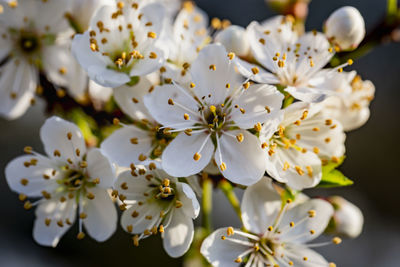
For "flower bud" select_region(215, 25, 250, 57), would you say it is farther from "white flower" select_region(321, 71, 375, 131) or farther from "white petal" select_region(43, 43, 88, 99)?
"white petal" select_region(43, 43, 88, 99)

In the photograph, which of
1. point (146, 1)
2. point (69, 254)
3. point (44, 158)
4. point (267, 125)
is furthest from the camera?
point (69, 254)

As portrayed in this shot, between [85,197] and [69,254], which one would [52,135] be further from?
[69,254]

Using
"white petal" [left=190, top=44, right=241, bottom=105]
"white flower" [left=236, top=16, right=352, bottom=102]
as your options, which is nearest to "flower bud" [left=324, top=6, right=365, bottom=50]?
"white flower" [left=236, top=16, right=352, bottom=102]

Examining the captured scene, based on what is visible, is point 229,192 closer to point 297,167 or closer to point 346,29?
point 297,167

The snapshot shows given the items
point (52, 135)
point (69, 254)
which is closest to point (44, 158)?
point (52, 135)

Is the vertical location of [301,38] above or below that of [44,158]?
above

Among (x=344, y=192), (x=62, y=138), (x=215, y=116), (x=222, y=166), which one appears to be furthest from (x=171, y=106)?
(x=344, y=192)

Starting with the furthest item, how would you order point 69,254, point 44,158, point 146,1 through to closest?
1. point 69,254
2. point 146,1
3. point 44,158
